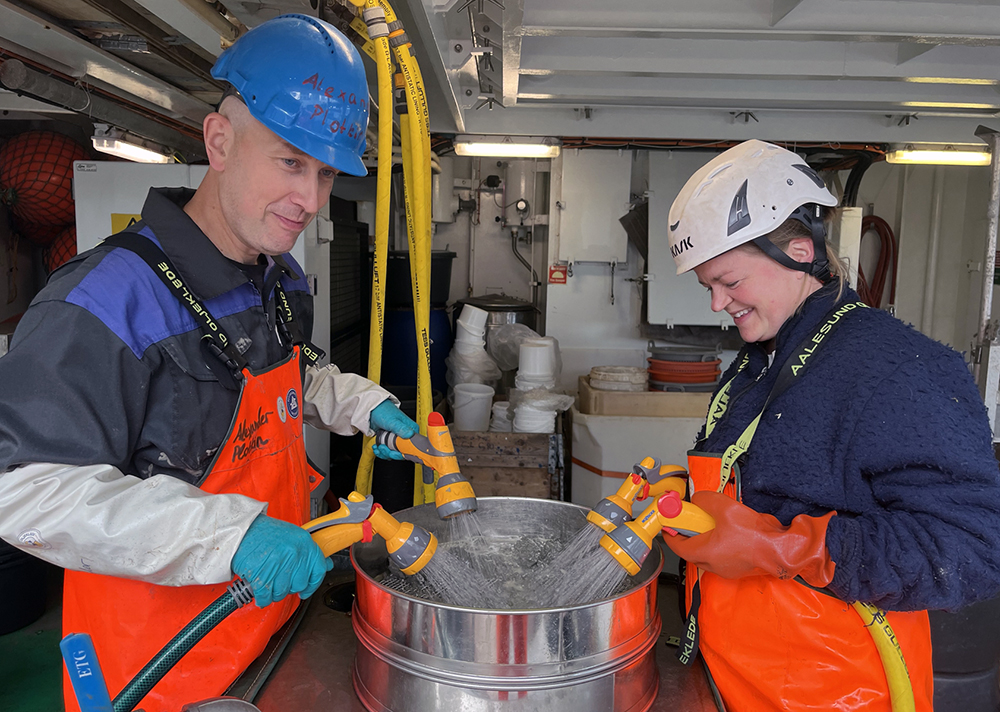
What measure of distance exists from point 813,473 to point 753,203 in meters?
0.51

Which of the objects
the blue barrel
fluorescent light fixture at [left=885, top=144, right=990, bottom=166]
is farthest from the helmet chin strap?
the blue barrel

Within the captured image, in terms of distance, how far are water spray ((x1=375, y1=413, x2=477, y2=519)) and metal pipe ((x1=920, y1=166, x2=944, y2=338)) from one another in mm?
5006

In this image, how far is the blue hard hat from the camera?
1.31m

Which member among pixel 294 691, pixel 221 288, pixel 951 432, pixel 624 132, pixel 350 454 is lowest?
pixel 350 454

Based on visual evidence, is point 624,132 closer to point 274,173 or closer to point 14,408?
point 274,173

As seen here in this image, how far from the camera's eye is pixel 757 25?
7.33 feet

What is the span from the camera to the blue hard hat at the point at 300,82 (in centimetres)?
131

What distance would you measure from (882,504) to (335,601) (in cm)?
118

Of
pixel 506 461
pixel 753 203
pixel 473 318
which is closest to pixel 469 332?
pixel 473 318

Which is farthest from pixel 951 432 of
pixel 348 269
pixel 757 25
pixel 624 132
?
pixel 348 269

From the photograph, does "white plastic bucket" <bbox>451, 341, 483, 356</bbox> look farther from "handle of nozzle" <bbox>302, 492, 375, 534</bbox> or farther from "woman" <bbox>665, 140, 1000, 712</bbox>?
"handle of nozzle" <bbox>302, 492, 375, 534</bbox>

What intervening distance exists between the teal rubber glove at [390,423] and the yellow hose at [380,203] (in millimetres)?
165

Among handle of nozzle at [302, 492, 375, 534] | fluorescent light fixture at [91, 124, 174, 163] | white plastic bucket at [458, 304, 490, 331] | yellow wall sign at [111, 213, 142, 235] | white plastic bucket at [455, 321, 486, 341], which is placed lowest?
handle of nozzle at [302, 492, 375, 534]

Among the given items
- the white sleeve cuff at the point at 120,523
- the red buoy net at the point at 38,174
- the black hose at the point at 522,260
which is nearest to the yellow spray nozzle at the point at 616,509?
the white sleeve cuff at the point at 120,523
